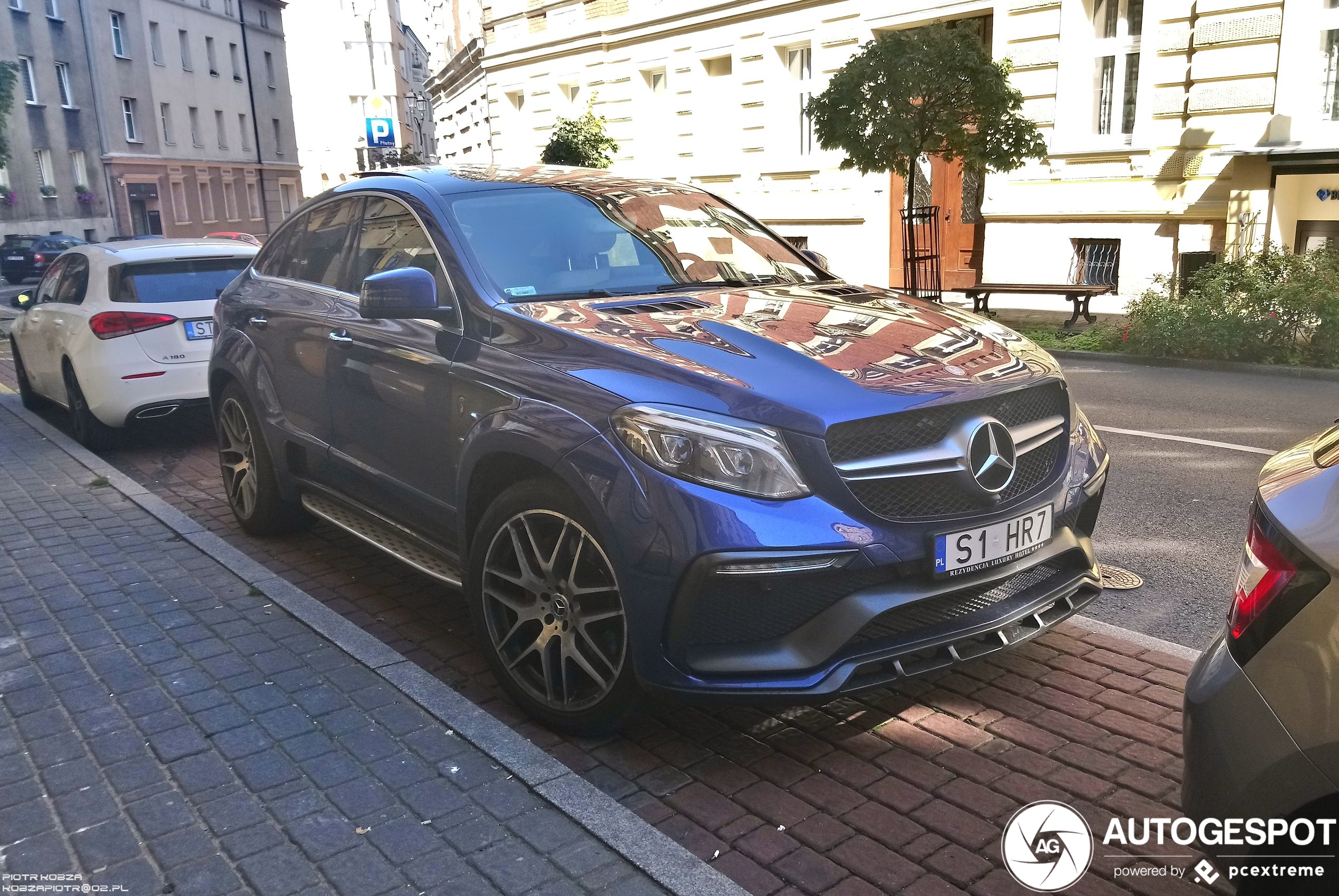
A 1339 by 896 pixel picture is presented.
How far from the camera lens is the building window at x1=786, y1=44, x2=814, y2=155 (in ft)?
73.7

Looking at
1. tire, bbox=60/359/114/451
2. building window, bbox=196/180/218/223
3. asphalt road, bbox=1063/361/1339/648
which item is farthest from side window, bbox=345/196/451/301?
building window, bbox=196/180/218/223

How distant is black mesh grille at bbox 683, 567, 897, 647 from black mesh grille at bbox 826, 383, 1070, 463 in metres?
0.34

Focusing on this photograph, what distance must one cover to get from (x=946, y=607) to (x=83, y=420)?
7.42 meters

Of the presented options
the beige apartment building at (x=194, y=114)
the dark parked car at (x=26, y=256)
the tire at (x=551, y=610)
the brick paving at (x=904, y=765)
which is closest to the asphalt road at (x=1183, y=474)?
the brick paving at (x=904, y=765)

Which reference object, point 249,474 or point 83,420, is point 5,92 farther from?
point 249,474

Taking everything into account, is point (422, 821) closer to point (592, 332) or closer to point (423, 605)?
point (592, 332)

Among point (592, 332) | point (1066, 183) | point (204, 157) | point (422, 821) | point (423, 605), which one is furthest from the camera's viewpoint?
point (204, 157)

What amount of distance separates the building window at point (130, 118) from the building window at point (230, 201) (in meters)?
7.01

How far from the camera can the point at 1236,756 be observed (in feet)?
6.97

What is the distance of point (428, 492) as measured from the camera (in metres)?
4.30

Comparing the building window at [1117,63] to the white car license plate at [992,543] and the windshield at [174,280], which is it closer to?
the windshield at [174,280]

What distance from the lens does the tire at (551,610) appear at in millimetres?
3473

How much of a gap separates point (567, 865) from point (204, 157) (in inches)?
2335

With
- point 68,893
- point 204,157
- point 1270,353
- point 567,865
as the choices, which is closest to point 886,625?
point 567,865
